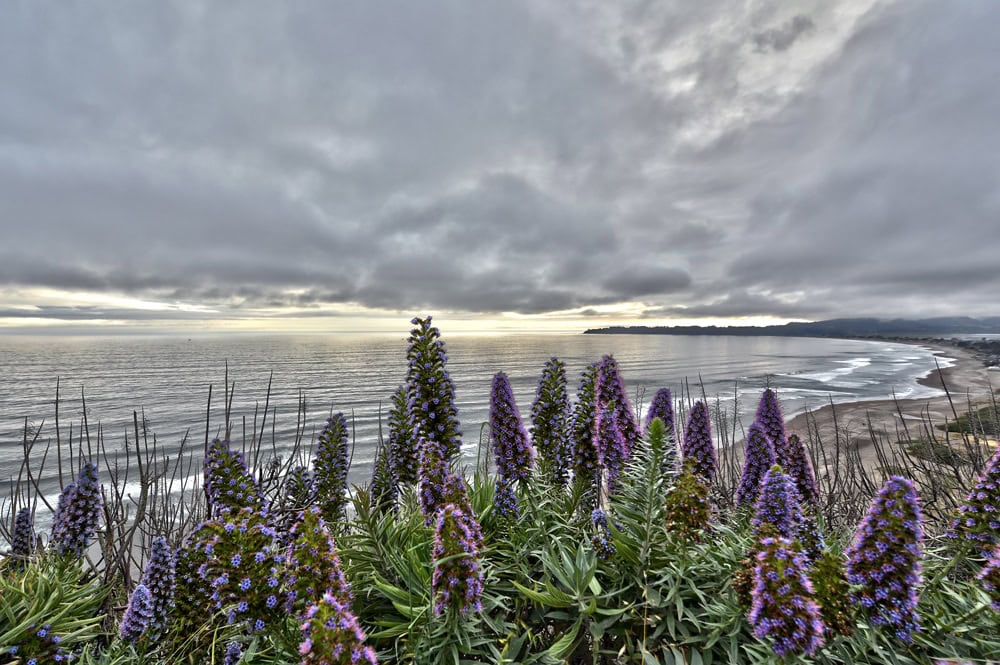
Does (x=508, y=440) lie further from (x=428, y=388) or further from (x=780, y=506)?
(x=780, y=506)

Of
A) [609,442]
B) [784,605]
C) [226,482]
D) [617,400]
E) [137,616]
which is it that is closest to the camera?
[784,605]

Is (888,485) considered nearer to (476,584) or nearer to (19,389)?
(476,584)

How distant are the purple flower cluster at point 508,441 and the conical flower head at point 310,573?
2.56 m

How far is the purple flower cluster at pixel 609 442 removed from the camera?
4.72 meters

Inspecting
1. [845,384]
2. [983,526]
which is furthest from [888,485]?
[845,384]

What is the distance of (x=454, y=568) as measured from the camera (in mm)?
2438

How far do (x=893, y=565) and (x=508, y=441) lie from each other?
11.2 feet

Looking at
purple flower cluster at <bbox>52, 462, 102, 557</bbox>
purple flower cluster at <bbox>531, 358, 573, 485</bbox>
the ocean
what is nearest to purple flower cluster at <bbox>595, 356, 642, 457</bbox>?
purple flower cluster at <bbox>531, 358, 573, 485</bbox>

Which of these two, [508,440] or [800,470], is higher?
[508,440]

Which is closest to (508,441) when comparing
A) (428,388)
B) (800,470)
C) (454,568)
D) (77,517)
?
(428,388)

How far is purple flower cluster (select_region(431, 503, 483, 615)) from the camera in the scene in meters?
2.44

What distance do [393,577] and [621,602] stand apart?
182 cm

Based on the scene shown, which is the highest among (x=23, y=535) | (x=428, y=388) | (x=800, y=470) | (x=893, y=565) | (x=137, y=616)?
(x=428, y=388)

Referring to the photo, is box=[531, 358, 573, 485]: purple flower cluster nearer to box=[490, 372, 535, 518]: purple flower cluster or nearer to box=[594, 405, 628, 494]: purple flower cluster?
box=[490, 372, 535, 518]: purple flower cluster
